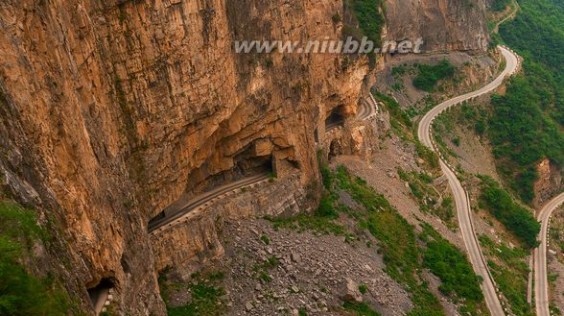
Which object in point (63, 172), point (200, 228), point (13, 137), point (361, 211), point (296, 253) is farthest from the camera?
point (361, 211)

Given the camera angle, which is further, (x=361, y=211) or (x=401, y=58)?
(x=401, y=58)

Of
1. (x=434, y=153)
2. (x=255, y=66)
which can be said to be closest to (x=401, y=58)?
(x=434, y=153)

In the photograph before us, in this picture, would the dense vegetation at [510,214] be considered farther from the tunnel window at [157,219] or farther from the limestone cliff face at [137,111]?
the tunnel window at [157,219]

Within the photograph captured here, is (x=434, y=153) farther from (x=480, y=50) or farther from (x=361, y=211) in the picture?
(x=480, y=50)

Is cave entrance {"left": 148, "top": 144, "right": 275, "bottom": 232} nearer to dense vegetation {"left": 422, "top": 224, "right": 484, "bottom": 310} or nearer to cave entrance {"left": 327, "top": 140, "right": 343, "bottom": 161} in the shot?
cave entrance {"left": 327, "top": 140, "right": 343, "bottom": 161}

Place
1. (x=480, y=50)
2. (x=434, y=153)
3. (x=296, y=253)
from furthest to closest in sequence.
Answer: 1. (x=480, y=50)
2. (x=434, y=153)
3. (x=296, y=253)

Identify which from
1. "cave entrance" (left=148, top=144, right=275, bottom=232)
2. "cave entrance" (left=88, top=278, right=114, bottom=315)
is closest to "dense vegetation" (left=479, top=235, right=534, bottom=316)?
"cave entrance" (left=148, top=144, right=275, bottom=232)
